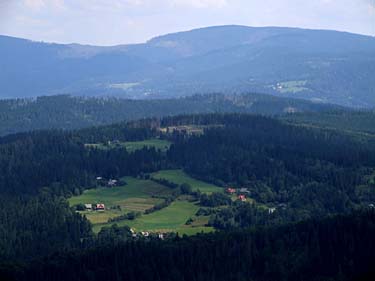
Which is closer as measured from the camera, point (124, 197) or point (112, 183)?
point (124, 197)

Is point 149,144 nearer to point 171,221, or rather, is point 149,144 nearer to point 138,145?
point 138,145

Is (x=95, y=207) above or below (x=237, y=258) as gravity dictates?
below

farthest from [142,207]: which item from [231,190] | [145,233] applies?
[145,233]

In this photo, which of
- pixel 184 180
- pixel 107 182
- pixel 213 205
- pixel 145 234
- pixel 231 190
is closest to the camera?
pixel 145 234

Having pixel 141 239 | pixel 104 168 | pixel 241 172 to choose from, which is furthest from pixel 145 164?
pixel 141 239

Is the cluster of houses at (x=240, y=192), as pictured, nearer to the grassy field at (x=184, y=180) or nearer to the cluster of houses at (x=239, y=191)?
the cluster of houses at (x=239, y=191)

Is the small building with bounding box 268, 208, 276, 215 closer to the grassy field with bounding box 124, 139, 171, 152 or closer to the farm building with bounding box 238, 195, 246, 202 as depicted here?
the farm building with bounding box 238, 195, 246, 202
